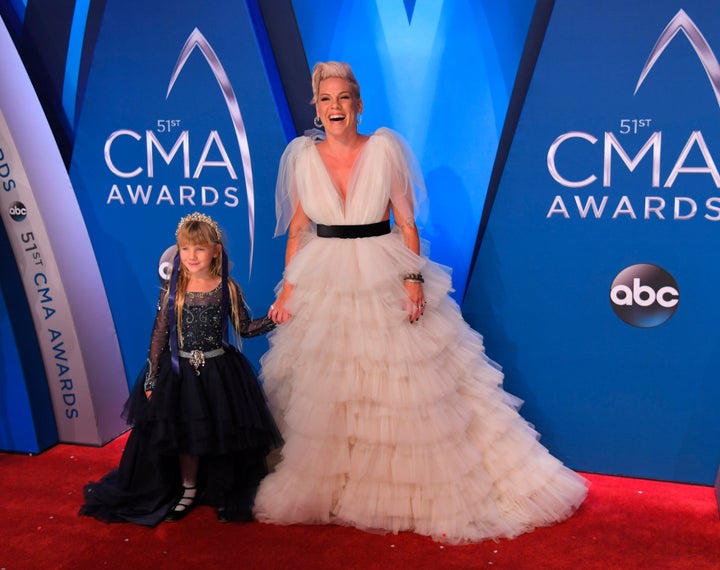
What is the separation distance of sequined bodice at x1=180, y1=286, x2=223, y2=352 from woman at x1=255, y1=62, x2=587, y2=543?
0.29 meters

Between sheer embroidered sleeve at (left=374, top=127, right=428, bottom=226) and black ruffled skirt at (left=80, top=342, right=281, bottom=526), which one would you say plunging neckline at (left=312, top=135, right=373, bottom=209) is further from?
black ruffled skirt at (left=80, top=342, right=281, bottom=526)

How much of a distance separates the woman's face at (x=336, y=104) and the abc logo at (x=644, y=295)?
5.05 ft

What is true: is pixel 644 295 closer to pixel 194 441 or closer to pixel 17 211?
pixel 194 441

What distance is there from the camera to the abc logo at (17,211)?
4203 mm

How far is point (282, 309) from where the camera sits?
3.61 m

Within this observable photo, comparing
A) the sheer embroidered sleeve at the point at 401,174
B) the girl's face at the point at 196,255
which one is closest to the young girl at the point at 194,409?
the girl's face at the point at 196,255

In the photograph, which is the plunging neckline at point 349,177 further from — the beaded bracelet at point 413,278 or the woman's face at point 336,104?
the beaded bracelet at point 413,278

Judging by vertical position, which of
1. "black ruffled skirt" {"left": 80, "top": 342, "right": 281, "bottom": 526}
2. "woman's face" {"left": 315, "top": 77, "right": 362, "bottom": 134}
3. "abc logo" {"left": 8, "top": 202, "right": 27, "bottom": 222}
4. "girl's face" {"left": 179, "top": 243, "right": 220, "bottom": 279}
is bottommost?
"black ruffled skirt" {"left": 80, "top": 342, "right": 281, "bottom": 526}

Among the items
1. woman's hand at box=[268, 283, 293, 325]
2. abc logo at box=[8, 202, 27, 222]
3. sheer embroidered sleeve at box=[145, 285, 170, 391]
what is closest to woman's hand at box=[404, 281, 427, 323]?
woman's hand at box=[268, 283, 293, 325]

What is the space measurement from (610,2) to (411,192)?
128cm

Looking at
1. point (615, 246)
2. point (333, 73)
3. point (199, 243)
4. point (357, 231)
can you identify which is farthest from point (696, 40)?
point (199, 243)

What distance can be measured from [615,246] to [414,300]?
108cm

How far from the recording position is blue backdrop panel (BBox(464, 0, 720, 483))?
11.7 feet

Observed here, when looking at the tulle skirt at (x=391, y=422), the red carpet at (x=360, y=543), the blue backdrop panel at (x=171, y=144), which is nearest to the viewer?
the red carpet at (x=360, y=543)
